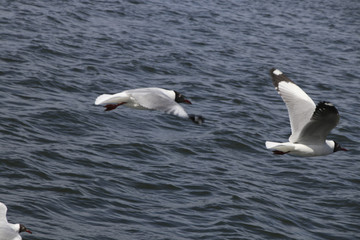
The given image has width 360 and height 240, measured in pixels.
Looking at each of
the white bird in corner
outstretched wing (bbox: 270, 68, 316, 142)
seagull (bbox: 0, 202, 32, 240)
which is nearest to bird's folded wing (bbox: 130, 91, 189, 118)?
the white bird in corner

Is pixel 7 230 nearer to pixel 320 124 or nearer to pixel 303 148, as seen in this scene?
pixel 303 148

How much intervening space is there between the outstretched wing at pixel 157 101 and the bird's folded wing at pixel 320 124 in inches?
65.7

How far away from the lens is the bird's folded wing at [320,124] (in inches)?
341

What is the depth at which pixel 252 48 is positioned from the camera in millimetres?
20469

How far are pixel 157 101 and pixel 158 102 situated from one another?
0.03 metres

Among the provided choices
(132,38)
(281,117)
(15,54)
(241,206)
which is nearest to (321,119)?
(241,206)

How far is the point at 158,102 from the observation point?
836 centimetres

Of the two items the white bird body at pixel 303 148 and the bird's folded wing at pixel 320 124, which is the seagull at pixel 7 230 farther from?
the bird's folded wing at pixel 320 124

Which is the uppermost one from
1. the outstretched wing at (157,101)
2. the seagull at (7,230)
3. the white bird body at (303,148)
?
the outstretched wing at (157,101)

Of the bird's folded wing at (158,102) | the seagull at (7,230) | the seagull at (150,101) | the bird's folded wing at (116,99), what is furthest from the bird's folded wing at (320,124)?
the seagull at (7,230)

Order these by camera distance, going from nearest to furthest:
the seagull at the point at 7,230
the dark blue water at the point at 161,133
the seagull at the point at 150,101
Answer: the seagull at the point at 7,230
the seagull at the point at 150,101
the dark blue water at the point at 161,133

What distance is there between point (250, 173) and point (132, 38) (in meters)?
8.02

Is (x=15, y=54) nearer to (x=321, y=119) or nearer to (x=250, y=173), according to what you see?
(x=250, y=173)

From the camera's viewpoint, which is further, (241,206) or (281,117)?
(281,117)
